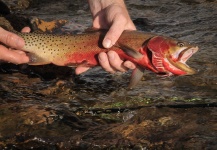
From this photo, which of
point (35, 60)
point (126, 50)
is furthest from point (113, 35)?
point (35, 60)

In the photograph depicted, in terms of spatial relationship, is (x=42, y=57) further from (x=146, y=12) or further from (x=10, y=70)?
(x=146, y=12)

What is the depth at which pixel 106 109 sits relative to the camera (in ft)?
15.7

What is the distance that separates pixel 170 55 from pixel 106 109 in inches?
45.0

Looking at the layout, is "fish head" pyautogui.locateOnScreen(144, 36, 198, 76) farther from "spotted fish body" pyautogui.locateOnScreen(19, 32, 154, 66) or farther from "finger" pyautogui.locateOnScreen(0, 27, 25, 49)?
"finger" pyautogui.locateOnScreen(0, 27, 25, 49)

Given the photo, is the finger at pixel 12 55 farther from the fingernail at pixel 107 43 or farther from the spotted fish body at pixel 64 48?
the fingernail at pixel 107 43

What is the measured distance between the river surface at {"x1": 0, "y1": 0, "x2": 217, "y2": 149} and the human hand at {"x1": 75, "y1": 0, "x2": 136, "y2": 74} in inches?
20.1

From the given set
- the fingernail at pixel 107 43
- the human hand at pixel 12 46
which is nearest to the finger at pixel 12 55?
the human hand at pixel 12 46

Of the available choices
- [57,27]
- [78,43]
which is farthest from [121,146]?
[57,27]

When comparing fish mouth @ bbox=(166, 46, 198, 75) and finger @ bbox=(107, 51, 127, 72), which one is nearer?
fish mouth @ bbox=(166, 46, 198, 75)

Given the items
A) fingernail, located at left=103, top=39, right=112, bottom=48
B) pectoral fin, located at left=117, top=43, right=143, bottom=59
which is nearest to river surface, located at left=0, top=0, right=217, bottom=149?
pectoral fin, located at left=117, top=43, right=143, bottom=59

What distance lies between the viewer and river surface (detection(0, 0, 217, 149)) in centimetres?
398

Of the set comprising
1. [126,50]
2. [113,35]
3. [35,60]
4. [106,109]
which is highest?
[113,35]

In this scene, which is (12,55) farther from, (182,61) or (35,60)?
(182,61)

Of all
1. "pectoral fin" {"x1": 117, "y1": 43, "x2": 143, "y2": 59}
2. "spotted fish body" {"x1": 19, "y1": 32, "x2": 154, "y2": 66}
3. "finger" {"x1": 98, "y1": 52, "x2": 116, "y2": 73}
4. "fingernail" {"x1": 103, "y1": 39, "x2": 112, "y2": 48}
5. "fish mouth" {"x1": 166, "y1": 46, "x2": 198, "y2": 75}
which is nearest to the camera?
"fish mouth" {"x1": 166, "y1": 46, "x2": 198, "y2": 75}
